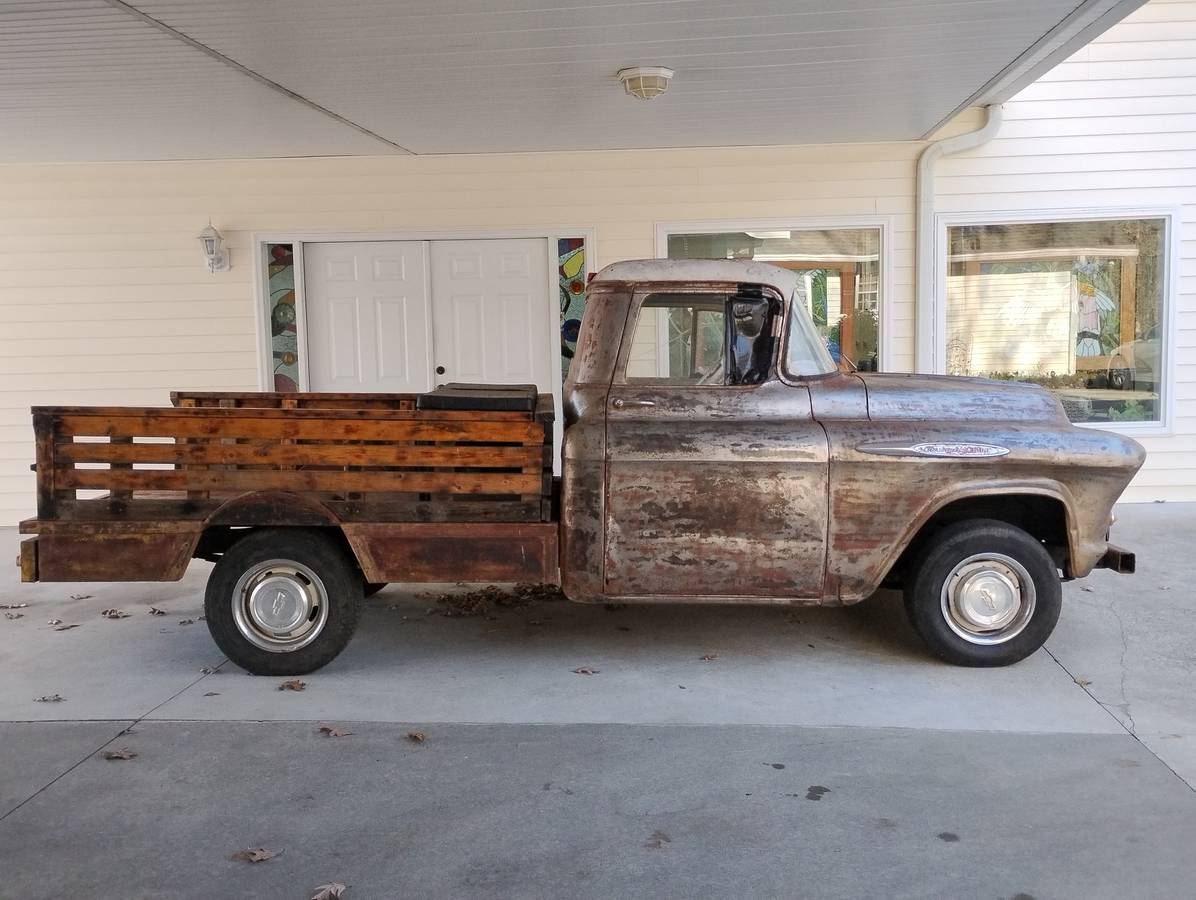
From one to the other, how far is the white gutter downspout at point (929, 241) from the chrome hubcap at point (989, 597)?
4.32 meters

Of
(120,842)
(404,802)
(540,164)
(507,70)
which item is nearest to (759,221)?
(540,164)

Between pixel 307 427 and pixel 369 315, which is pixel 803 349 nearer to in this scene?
pixel 307 427

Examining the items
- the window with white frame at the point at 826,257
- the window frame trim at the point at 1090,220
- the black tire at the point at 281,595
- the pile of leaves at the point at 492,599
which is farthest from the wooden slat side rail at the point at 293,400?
the window frame trim at the point at 1090,220

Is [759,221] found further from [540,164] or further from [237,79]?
[237,79]

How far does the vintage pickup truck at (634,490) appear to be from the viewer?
4980 mm

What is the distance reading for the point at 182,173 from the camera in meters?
9.35

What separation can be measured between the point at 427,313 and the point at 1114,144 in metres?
6.69

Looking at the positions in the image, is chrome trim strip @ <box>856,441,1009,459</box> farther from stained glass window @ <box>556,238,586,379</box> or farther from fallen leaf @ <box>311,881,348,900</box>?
stained glass window @ <box>556,238,586,379</box>

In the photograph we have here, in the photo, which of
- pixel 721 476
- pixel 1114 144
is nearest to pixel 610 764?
pixel 721 476

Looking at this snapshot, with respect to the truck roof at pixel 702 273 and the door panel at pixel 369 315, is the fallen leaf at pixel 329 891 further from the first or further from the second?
the door panel at pixel 369 315

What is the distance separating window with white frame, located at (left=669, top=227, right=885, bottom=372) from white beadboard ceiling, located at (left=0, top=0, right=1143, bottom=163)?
0.86 meters

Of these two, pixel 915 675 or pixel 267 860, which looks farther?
pixel 915 675

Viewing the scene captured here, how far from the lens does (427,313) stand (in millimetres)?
9375

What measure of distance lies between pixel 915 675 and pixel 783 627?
3.55ft
